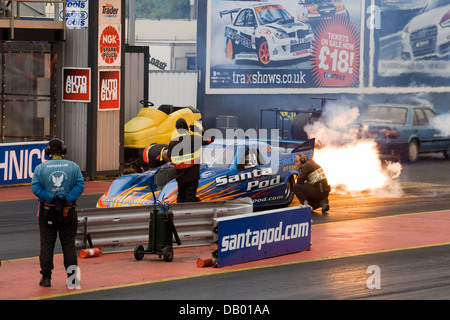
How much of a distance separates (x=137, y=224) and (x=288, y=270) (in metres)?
2.72

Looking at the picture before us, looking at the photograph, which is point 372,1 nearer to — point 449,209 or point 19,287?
point 449,209

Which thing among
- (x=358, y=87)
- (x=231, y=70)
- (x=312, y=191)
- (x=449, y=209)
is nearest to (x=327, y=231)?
(x=312, y=191)

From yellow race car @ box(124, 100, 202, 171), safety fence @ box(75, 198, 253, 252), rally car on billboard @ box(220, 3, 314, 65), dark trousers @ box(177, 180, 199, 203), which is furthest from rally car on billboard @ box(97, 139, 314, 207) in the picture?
rally car on billboard @ box(220, 3, 314, 65)

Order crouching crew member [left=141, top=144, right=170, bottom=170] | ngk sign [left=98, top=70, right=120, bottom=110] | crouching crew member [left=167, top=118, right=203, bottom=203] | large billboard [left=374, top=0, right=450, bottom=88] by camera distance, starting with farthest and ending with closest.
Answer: large billboard [left=374, top=0, right=450, bottom=88]
ngk sign [left=98, top=70, right=120, bottom=110]
crouching crew member [left=141, top=144, right=170, bottom=170]
crouching crew member [left=167, top=118, right=203, bottom=203]

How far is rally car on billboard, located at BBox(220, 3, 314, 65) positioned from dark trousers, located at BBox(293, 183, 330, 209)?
1639 cm

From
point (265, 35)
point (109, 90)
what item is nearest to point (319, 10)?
point (265, 35)

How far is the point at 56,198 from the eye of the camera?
1147 centimetres

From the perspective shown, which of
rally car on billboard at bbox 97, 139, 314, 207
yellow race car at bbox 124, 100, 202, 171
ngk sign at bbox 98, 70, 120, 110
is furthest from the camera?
yellow race car at bbox 124, 100, 202, 171

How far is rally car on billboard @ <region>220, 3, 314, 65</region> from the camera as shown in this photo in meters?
35.2

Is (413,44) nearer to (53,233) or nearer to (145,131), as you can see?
(145,131)

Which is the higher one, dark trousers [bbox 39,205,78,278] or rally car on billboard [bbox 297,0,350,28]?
rally car on billboard [bbox 297,0,350,28]

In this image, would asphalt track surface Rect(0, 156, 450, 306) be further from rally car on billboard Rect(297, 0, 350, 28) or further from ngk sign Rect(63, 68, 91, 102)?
rally car on billboard Rect(297, 0, 350, 28)

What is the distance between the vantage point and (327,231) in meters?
17.0

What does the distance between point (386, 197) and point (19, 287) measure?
11891 millimetres
